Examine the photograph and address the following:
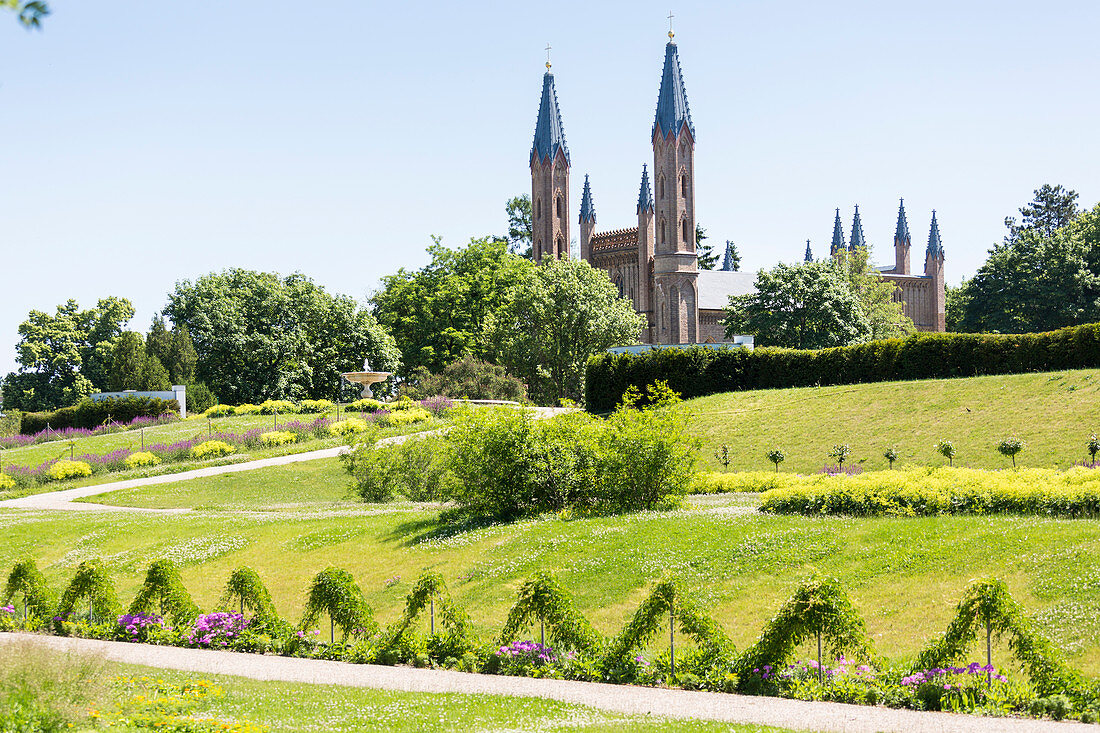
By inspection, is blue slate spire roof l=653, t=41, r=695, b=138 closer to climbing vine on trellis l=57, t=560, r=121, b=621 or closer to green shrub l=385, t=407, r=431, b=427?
green shrub l=385, t=407, r=431, b=427

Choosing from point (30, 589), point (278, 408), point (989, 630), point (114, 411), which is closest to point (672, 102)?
point (278, 408)

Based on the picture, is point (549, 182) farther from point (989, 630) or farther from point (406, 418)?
point (989, 630)

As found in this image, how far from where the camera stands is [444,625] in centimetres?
1099

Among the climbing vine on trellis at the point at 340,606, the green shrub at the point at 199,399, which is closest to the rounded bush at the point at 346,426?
the green shrub at the point at 199,399

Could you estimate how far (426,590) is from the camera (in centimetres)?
1117

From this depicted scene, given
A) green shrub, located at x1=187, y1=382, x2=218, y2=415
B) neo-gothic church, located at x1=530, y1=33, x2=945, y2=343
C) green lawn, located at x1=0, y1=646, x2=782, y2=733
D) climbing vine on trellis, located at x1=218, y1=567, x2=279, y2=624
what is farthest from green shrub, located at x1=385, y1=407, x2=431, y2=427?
neo-gothic church, located at x1=530, y1=33, x2=945, y2=343

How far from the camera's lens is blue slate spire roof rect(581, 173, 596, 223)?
80.4 metres

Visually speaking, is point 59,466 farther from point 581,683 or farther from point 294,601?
point 581,683

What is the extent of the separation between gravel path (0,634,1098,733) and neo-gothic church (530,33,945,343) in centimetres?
5613

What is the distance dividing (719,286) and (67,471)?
57.8 metres

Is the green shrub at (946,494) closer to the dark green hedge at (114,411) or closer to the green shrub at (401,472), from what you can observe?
the green shrub at (401,472)

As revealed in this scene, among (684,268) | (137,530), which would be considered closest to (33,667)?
(137,530)

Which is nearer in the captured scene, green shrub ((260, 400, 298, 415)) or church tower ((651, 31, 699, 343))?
green shrub ((260, 400, 298, 415))

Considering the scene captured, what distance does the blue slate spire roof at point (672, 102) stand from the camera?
2734 inches
